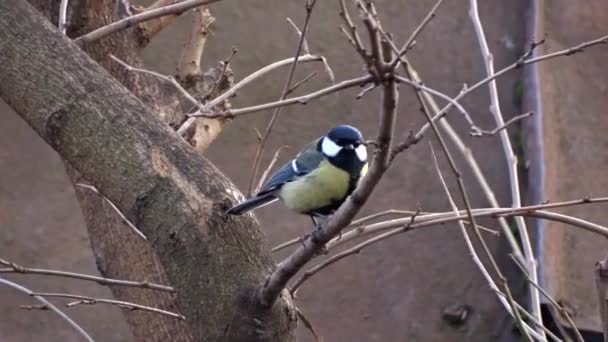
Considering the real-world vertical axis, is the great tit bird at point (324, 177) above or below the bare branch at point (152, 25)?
below

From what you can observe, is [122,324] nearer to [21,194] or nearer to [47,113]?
[21,194]

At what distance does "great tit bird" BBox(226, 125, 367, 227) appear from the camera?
2.66m

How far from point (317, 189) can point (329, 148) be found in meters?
0.11

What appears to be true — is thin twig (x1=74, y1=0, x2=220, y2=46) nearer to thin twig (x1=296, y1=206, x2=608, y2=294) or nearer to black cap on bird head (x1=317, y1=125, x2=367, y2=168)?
black cap on bird head (x1=317, y1=125, x2=367, y2=168)

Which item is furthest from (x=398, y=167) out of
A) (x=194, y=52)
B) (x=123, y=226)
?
(x=123, y=226)

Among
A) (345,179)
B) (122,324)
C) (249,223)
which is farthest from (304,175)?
(122,324)

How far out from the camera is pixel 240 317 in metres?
2.01

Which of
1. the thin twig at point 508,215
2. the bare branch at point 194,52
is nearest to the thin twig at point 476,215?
the thin twig at point 508,215

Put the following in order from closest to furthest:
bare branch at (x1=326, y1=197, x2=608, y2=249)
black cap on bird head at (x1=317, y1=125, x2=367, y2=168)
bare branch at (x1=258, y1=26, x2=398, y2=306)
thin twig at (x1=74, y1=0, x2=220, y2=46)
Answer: bare branch at (x1=258, y1=26, x2=398, y2=306) < bare branch at (x1=326, y1=197, x2=608, y2=249) < thin twig at (x1=74, y1=0, x2=220, y2=46) < black cap on bird head at (x1=317, y1=125, x2=367, y2=168)

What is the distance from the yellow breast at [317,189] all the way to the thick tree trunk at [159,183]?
60 cm

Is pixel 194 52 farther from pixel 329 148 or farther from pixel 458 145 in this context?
pixel 458 145

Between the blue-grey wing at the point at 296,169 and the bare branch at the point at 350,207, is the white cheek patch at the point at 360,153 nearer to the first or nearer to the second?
the blue-grey wing at the point at 296,169

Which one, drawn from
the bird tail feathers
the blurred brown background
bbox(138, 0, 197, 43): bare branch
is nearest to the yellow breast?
the bird tail feathers

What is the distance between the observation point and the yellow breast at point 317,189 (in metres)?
2.67
